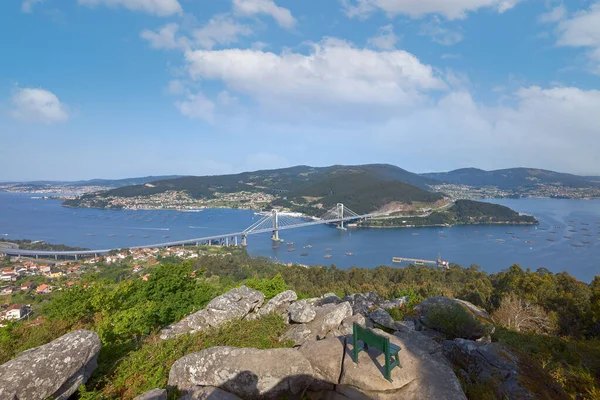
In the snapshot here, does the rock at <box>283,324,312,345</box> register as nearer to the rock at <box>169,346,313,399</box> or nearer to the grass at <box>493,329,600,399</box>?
the rock at <box>169,346,313,399</box>

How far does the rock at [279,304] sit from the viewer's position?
6.24 metres

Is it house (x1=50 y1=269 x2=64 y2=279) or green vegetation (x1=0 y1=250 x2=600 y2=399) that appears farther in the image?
house (x1=50 y1=269 x2=64 y2=279)

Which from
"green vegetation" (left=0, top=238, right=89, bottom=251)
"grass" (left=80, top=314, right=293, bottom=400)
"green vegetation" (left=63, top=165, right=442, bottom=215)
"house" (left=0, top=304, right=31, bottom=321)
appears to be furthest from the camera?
"green vegetation" (left=63, top=165, right=442, bottom=215)

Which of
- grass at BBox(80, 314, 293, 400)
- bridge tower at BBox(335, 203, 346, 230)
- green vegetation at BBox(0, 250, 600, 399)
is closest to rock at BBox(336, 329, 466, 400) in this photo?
green vegetation at BBox(0, 250, 600, 399)

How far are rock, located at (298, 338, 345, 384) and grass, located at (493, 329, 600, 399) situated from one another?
196 centimetres

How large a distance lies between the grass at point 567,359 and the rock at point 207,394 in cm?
307

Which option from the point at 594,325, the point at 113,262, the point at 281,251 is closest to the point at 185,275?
the point at 594,325

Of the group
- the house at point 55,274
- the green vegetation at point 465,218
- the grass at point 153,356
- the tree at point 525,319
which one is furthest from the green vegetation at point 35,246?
the green vegetation at point 465,218

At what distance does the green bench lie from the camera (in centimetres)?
285

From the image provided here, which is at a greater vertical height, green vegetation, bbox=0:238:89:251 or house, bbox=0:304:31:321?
house, bbox=0:304:31:321

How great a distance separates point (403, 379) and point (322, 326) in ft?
7.03

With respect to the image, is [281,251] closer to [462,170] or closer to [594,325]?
[594,325]

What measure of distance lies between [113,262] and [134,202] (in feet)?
209

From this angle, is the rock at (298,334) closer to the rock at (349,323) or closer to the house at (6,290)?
the rock at (349,323)
